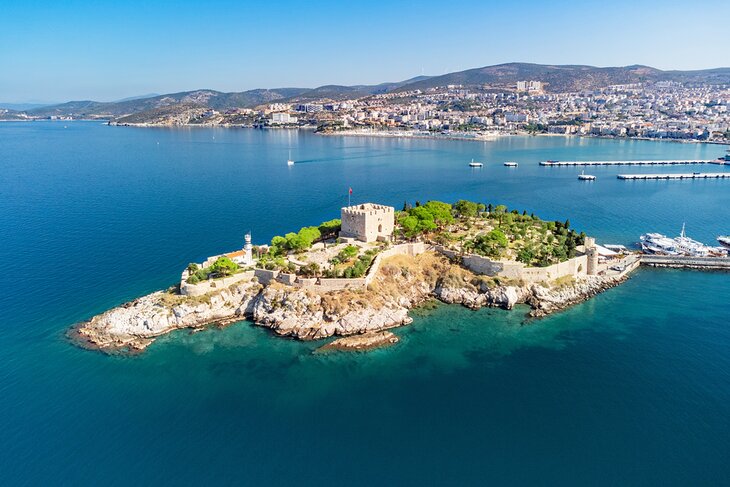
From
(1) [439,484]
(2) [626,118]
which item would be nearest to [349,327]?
(1) [439,484]

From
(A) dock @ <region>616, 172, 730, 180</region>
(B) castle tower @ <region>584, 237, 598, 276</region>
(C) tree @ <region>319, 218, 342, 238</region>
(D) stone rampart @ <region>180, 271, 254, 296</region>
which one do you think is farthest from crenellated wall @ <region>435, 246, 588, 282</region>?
(A) dock @ <region>616, 172, 730, 180</region>

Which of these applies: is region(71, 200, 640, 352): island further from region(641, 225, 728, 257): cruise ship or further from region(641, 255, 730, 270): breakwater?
region(641, 225, 728, 257): cruise ship

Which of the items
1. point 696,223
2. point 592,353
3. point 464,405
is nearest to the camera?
point 464,405

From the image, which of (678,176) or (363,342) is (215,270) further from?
(678,176)

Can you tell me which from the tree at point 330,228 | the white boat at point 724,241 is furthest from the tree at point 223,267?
the white boat at point 724,241

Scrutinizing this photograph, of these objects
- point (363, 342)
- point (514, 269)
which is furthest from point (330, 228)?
point (514, 269)

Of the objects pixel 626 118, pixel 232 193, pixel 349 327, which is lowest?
pixel 349 327

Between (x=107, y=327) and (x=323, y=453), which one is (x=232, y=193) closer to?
(x=107, y=327)
